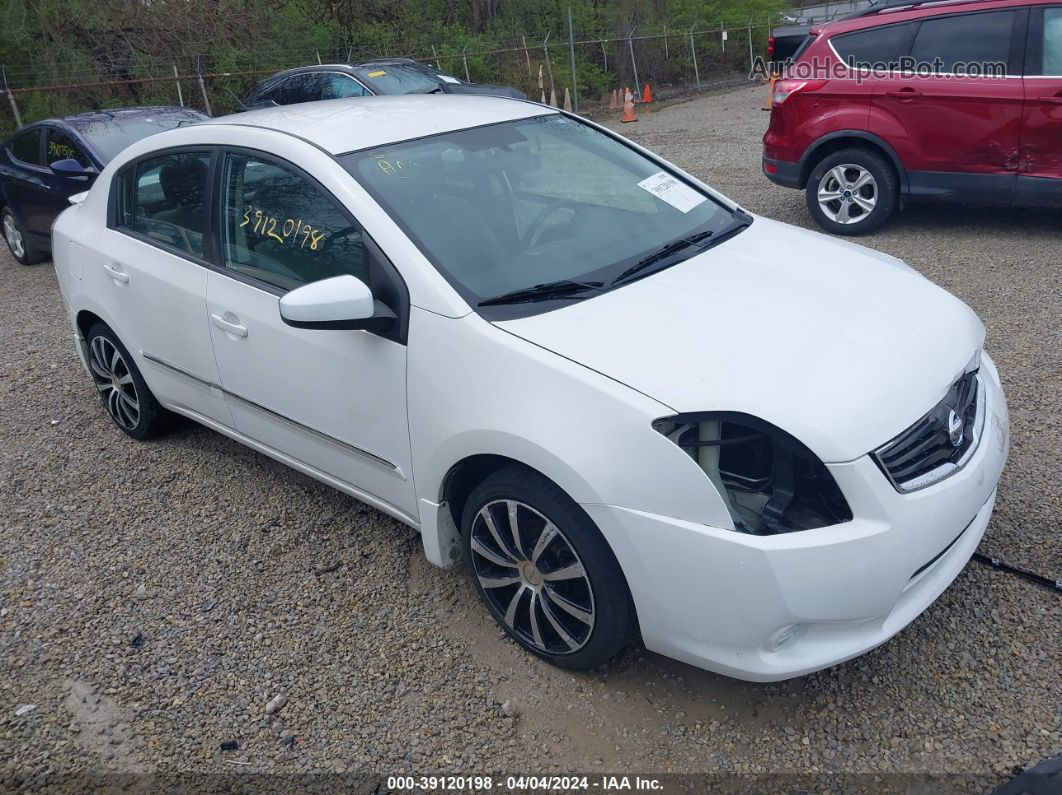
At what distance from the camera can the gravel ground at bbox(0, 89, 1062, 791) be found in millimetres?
2654

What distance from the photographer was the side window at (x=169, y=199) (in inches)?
148

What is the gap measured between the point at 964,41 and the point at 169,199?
19.5 ft

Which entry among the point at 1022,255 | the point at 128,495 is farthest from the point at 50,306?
the point at 1022,255

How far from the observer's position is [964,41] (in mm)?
6691

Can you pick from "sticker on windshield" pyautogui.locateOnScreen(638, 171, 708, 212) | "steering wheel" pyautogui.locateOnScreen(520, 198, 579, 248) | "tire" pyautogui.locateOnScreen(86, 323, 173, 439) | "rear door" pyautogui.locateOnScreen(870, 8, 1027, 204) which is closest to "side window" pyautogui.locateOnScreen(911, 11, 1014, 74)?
"rear door" pyautogui.locateOnScreen(870, 8, 1027, 204)

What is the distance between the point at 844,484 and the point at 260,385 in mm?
2298

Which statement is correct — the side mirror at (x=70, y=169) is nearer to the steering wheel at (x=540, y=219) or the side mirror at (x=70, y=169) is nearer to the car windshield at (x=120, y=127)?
the car windshield at (x=120, y=127)

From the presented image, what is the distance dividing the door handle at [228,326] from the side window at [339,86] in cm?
844

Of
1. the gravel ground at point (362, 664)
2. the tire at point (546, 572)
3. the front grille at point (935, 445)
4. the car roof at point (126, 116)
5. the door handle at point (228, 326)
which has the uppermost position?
the car roof at point (126, 116)

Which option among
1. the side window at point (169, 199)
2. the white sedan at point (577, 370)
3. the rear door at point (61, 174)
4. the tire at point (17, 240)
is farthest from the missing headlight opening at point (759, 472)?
the tire at point (17, 240)

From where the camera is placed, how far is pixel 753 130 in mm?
13188

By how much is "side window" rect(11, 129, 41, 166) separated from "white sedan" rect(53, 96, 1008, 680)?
5.48 metres

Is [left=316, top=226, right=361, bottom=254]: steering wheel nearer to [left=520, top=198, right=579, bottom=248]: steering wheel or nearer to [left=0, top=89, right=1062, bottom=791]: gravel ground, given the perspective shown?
[left=520, top=198, right=579, bottom=248]: steering wheel

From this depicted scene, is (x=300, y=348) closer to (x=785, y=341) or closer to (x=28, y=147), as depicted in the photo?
(x=785, y=341)
